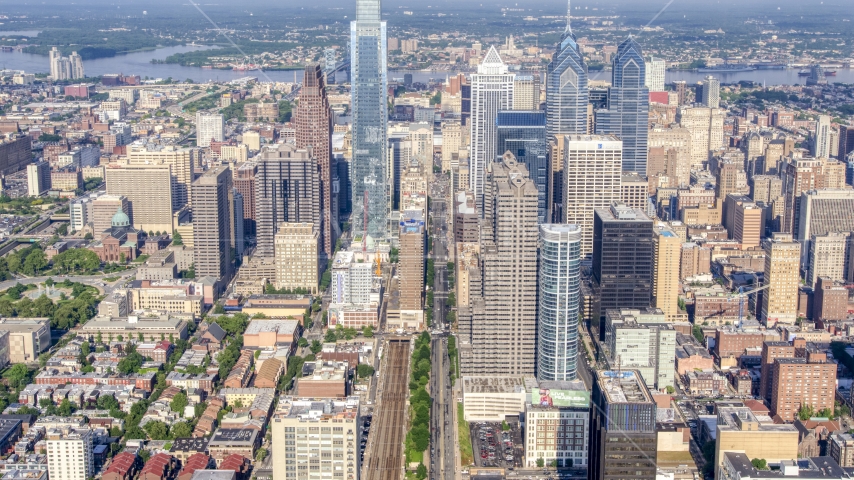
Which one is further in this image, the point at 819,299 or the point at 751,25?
the point at 751,25

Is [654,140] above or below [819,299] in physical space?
above

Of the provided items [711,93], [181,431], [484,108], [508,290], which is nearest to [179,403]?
[181,431]

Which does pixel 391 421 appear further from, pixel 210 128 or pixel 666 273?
pixel 210 128

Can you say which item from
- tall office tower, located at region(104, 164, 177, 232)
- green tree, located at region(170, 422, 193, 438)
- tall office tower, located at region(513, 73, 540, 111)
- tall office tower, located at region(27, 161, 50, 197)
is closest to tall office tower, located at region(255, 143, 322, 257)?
tall office tower, located at region(104, 164, 177, 232)

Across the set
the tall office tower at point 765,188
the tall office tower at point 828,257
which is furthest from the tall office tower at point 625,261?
the tall office tower at point 765,188

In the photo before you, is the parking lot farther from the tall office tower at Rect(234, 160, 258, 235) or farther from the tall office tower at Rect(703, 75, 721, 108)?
the tall office tower at Rect(703, 75, 721, 108)

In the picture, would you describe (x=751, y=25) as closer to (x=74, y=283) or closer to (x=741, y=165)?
(x=741, y=165)

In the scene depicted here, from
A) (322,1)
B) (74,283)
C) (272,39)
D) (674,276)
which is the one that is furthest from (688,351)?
(272,39)

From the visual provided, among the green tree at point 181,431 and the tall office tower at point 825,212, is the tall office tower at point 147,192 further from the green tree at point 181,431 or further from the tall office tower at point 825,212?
the tall office tower at point 825,212
